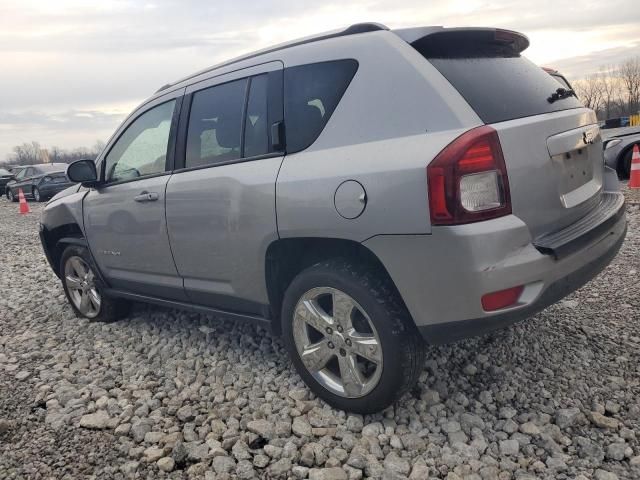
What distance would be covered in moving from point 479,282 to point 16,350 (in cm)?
367

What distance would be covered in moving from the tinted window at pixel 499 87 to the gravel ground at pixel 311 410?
1.45m

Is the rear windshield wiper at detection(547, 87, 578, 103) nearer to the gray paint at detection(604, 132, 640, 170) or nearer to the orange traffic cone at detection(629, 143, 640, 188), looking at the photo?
the orange traffic cone at detection(629, 143, 640, 188)

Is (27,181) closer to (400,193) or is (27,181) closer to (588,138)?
(400,193)

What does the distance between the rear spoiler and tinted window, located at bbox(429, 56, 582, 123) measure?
0.14ft

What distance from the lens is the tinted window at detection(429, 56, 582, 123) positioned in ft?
7.89

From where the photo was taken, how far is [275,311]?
3.06 meters

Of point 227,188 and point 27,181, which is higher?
point 27,181

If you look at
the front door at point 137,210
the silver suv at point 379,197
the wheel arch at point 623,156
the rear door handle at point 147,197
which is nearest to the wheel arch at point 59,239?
the front door at point 137,210

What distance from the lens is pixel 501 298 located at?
2273 mm

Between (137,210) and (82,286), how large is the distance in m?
1.42

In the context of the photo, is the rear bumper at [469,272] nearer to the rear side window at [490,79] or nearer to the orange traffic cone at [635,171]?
the rear side window at [490,79]

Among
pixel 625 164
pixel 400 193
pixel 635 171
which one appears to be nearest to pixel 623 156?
pixel 625 164

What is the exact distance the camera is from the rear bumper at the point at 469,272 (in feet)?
7.25

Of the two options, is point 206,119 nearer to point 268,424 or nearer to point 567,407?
point 268,424
